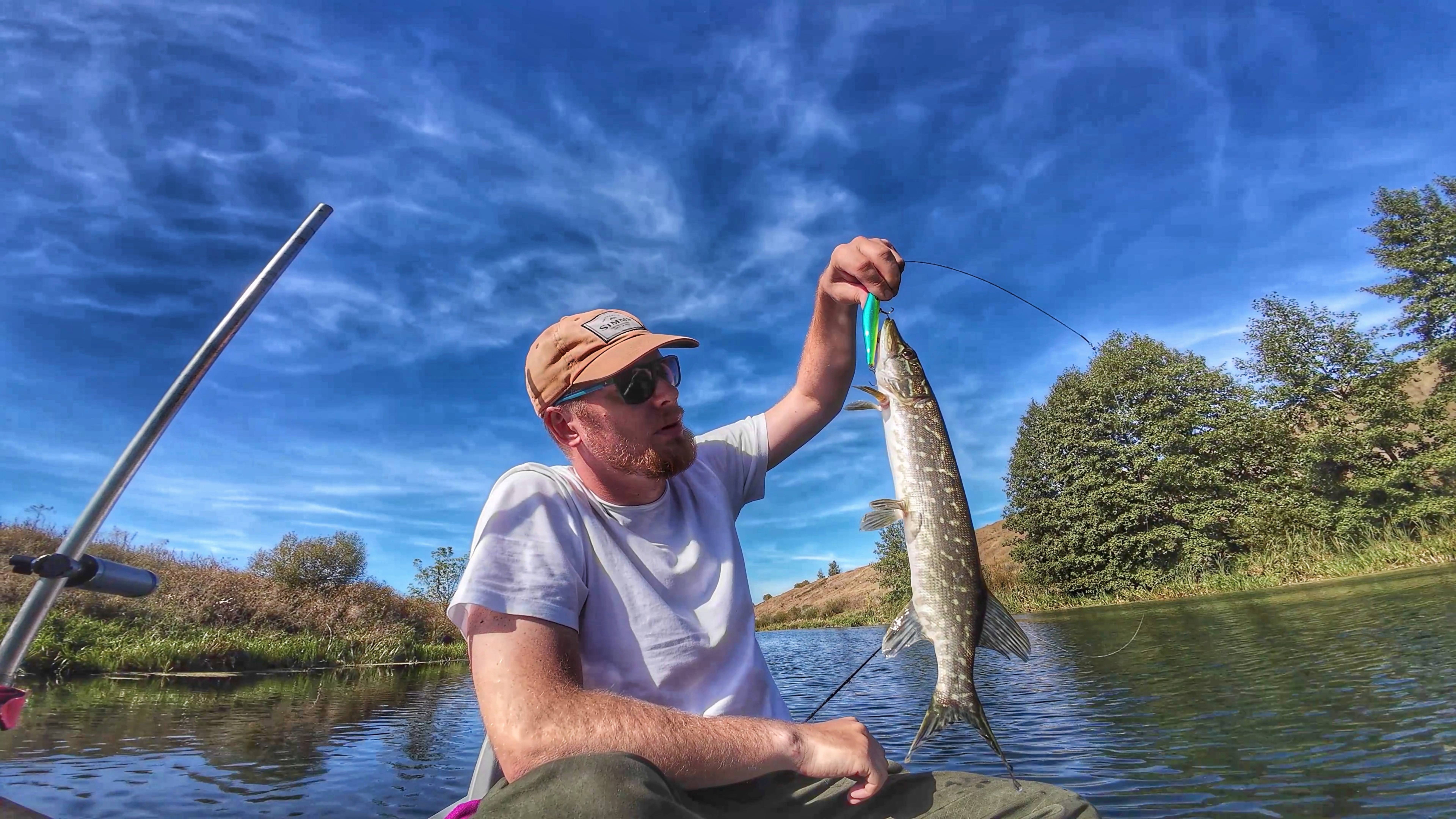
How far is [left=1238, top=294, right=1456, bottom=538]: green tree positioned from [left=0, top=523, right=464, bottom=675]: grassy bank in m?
38.1

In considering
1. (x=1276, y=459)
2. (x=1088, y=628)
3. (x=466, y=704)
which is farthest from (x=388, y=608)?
(x=1276, y=459)

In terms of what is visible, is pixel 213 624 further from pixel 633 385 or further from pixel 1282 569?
pixel 1282 569

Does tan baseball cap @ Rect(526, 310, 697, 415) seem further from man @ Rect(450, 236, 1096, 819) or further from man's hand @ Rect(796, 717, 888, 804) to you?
man's hand @ Rect(796, 717, 888, 804)

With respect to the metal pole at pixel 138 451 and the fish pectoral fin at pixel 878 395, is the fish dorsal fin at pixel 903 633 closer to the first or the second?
the fish pectoral fin at pixel 878 395

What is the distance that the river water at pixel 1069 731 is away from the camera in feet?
16.2

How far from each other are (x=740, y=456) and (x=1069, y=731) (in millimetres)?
6182

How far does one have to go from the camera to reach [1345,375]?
3309 centimetres

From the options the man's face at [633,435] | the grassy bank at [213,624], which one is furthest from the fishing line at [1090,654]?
the grassy bank at [213,624]

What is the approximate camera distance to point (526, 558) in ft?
6.98

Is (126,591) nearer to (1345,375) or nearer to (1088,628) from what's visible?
(1088,628)

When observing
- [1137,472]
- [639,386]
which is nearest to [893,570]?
[1137,472]

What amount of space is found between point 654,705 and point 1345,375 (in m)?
42.7

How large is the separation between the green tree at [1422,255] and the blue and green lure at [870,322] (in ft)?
157

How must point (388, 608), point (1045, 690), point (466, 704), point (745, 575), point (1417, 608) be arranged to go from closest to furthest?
point (745, 575) → point (1045, 690) → point (1417, 608) → point (466, 704) → point (388, 608)
